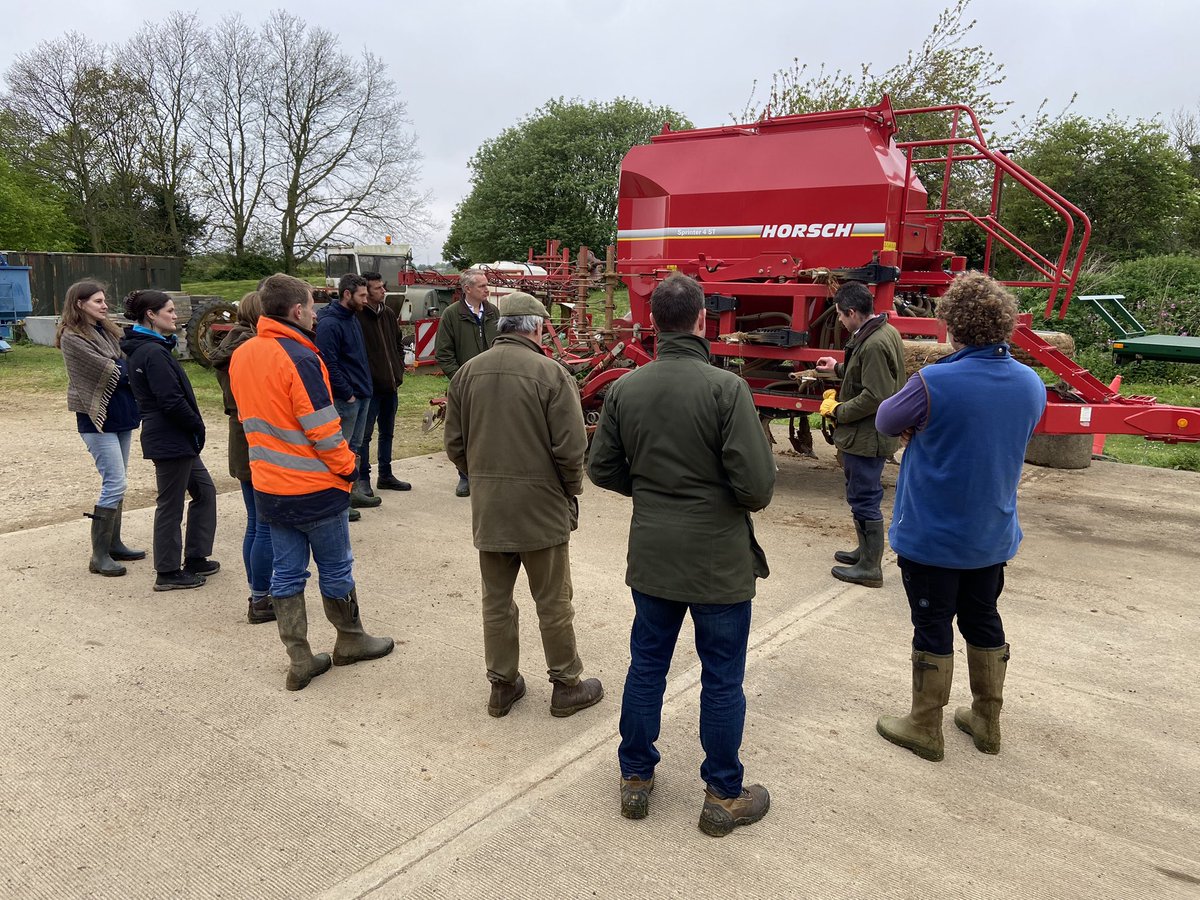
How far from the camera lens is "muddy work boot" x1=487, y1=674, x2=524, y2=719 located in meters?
3.21

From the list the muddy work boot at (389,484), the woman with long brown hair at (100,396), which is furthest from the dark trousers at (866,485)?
the woman with long brown hair at (100,396)

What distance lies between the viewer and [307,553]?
11.3ft

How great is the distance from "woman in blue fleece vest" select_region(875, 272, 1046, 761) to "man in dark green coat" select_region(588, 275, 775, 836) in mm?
717

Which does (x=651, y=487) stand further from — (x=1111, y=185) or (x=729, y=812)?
(x=1111, y=185)

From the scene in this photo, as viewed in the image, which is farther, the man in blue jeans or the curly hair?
the man in blue jeans

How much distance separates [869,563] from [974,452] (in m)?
2.10

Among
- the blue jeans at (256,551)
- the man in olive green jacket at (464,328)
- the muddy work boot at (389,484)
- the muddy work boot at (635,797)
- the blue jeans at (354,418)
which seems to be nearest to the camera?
the muddy work boot at (635,797)

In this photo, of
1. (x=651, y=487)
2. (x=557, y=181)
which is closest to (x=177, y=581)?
(x=651, y=487)

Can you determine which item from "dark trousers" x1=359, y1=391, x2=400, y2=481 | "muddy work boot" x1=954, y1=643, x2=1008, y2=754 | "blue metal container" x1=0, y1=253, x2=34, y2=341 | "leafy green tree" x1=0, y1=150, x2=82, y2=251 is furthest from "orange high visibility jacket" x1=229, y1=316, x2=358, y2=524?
"leafy green tree" x1=0, y1=150, x2=82, y2=251

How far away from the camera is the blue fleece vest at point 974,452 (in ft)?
8.98

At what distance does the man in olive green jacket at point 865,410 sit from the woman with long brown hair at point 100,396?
4010 millimetres

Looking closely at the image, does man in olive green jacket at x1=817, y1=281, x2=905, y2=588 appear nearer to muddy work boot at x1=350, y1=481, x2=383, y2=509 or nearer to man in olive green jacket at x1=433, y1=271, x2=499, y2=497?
man in olive green jacket at x1=433, y1=271, x2=499, y2=497

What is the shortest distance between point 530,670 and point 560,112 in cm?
3327

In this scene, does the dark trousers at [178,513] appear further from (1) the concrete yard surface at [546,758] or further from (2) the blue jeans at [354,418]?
(2) the blue jeans at [354,418]
